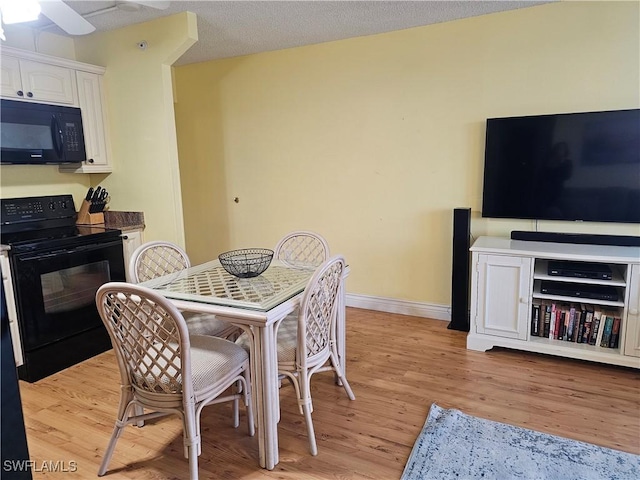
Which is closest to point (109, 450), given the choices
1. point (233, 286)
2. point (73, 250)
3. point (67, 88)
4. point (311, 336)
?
point (233, 286)

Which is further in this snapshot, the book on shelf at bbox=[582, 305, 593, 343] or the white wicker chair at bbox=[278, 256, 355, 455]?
the book on shelf at bbox=[582, 305, 593, 343]

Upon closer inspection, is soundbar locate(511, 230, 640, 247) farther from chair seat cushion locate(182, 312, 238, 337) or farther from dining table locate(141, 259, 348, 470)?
chair seat cushion locate(182, 312, 238, 337)

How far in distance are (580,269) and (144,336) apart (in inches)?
103

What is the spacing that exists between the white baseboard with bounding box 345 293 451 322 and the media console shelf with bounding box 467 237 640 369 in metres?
0.61

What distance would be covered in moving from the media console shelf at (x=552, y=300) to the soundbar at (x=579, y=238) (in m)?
0.07

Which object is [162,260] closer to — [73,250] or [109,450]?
[73,250]

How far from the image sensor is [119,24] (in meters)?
3.22

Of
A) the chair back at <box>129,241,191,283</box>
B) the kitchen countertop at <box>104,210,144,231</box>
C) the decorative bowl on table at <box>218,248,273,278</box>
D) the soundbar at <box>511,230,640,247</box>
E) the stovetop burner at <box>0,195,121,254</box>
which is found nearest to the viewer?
the decorative bowl on table at <box>218,248,273,278</box>

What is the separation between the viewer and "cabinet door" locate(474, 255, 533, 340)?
2820 millimetres

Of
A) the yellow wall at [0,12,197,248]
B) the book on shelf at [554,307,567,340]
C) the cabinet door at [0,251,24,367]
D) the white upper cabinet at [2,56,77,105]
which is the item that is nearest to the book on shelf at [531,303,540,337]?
the book on shelf at [554,307,567,340]

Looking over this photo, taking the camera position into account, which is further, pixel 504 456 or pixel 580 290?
pixel 580 290

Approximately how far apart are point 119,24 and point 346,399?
10.4 ft

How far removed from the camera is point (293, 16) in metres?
3.09

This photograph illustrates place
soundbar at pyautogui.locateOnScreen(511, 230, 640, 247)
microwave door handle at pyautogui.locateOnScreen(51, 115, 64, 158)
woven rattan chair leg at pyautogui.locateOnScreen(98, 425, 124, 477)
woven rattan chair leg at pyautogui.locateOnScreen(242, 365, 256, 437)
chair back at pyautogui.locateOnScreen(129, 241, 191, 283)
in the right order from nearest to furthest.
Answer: woven rattan chair leg at pyautogui.locateOnScreen(98, 425, 124, 477), woven rattan chair leg at pyautogui.locateOnScreen(242, 365, 256, 437), chair back at pyautogui.locateOnScreen(129, 241, 191, 283), soundbar at pyautogui.locateOnScreen(511, 230, 640, 247), microwave door handle at pyautogui.locateOnScreen(51, 115, 64, 158)
